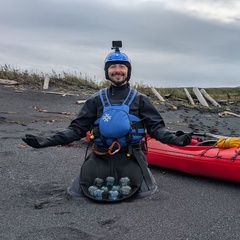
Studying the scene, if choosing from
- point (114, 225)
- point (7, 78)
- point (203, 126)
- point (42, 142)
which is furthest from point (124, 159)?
point (7, 78)

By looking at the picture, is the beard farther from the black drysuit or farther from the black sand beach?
the black sand beach

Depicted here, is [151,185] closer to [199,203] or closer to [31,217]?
[199,203]

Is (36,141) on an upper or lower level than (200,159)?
upper

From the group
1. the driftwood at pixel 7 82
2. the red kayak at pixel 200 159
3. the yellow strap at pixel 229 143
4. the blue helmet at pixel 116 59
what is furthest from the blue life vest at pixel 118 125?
the driftwood at pixel 7 82

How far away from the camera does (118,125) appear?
4.23 meters

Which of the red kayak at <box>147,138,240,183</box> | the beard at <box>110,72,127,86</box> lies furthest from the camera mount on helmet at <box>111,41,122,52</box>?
the red kayak at <box>147,138,240,183</box>

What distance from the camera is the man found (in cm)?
425

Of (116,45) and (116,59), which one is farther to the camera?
(116,45)

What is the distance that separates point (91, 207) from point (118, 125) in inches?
34.9

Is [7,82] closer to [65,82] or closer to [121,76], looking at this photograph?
[65,82]

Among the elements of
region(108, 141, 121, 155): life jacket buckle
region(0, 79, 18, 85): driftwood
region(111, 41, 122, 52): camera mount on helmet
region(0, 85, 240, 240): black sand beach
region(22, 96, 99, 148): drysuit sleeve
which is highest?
region(111, 41, 122, 52): camera mount on helmet

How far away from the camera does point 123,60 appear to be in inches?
174

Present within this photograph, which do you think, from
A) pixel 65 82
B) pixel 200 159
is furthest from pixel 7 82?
pixel 200 159

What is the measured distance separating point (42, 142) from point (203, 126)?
269 inches
